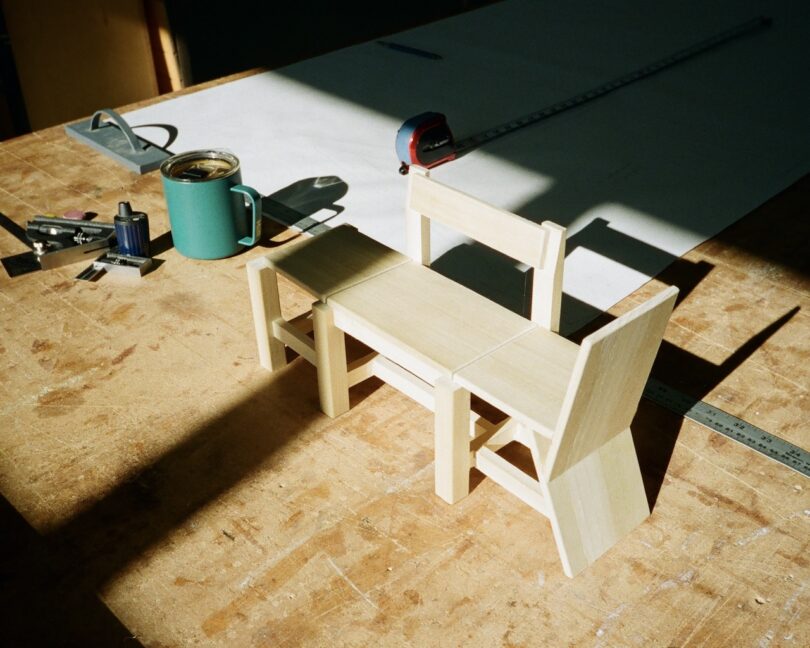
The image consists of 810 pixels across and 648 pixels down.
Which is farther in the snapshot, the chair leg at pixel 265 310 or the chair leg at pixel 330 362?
the chair leg at pixel 265 310

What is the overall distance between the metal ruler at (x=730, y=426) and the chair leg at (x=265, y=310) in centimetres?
99

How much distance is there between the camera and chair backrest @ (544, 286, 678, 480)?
1554mm

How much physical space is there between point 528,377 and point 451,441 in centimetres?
22

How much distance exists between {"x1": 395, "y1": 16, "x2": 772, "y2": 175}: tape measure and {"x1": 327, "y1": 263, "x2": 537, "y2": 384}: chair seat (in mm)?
1152

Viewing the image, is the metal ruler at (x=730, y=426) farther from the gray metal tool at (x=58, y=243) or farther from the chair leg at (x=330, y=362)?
the gray metal tool at (x=58, y=243)

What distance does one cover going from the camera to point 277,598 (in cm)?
173

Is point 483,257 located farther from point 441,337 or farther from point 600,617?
point 600,617

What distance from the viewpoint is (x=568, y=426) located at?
162 centimetres

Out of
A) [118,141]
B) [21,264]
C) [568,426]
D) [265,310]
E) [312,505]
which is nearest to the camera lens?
[568,426]

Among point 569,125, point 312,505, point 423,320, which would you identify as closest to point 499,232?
point 423,320

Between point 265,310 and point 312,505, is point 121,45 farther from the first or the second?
point 312,505

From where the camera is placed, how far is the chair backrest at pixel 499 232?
1.86 m

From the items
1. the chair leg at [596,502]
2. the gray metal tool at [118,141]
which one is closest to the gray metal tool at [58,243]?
the gray metal tool at [118,141]

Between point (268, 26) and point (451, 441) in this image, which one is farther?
point (268, 26)
